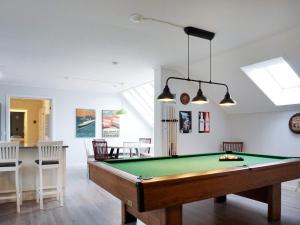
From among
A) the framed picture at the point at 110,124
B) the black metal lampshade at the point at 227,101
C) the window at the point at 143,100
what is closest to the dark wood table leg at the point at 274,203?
the black metal lampshade at the point at 227,101

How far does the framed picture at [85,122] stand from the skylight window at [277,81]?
563cm

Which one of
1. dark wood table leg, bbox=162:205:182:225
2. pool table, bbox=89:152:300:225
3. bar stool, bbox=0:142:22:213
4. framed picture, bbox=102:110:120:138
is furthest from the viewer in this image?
framed picture, bbox=102:110:120:138

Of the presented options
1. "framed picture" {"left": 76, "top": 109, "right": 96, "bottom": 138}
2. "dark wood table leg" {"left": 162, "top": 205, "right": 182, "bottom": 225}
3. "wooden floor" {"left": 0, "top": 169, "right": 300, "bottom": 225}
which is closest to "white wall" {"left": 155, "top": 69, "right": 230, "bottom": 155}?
"wooden floor" {"left": 0, "top": 169, "right": 300, "bottom": 225}

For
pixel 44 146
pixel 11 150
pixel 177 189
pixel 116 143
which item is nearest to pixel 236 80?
pixel 177 189

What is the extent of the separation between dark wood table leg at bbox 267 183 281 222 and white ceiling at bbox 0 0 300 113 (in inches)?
83.2

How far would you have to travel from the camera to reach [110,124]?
9016mm

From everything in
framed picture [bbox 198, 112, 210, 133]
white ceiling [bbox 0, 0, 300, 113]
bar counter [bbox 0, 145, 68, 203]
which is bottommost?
bar counter [bbox 0, 145, 68, 203]

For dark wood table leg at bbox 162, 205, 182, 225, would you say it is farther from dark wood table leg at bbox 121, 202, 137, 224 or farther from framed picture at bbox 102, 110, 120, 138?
framed picture at bbox 102, 110, 120, 138

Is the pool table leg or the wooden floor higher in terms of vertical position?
the pool table leg

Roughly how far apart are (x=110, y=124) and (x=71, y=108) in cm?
151

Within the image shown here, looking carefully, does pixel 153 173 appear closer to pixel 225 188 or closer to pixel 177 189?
pixel 177 189

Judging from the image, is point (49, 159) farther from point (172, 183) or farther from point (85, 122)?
point (85, 122)

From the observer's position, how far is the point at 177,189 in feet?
7.18

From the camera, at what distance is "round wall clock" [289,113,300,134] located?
4913 mm
